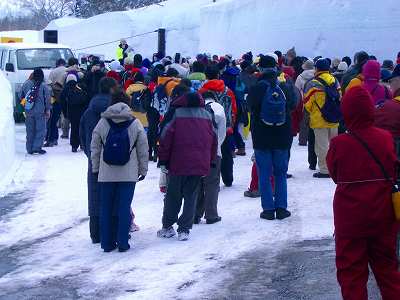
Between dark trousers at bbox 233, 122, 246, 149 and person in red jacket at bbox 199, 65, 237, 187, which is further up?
person in red jacket at bbox 199, 65, 237, 187

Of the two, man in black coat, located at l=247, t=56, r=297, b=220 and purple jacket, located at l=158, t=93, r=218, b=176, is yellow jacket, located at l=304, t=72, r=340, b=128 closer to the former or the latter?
man in black coat, located at l=247, t=56, r=297, b=220

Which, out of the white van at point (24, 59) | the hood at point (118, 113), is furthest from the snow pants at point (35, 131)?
the hood at point (118, 113)

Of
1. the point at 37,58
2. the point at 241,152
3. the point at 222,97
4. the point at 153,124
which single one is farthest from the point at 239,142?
the point at 37,58

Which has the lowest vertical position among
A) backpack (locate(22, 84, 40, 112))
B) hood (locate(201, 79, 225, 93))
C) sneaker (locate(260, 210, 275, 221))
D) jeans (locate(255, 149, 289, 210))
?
sneaker (locate(260, 210, 275, 221))

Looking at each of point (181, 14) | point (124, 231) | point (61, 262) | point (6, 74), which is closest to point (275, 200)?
point (124, 231)

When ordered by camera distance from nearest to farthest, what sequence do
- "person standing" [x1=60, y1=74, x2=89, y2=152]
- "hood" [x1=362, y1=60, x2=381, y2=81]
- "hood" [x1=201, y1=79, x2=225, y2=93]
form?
"hood" [x1=201, y1=79, x2=225, y2=93]
"hood" [x1=362, y1=60, x2=381, y2=81]
"person standing" [x1=60, y1=74, x2=89, y2=152]

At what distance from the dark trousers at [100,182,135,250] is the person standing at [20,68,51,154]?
8.47m

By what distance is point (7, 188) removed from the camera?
554 inches

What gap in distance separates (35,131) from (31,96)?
71 centimetres

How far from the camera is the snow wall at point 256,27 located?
2666 cm

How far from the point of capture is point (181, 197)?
9.80 m

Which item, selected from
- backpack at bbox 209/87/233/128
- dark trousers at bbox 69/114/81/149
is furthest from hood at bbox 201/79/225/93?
dark trousers at bbox 69/114/81/149

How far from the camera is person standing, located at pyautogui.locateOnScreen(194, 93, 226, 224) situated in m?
10.6

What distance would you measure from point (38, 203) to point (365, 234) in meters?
7.21
